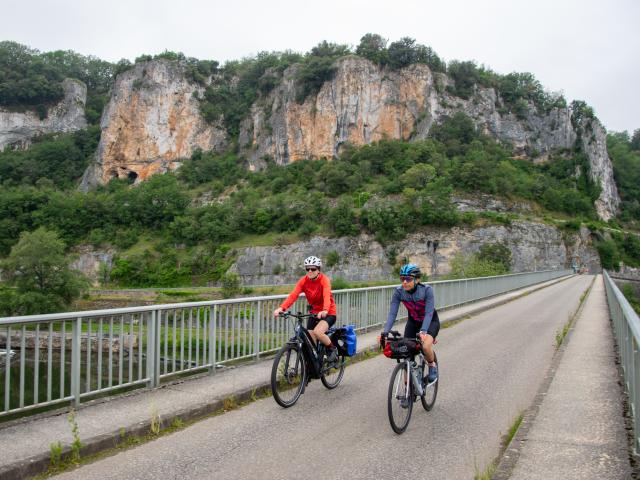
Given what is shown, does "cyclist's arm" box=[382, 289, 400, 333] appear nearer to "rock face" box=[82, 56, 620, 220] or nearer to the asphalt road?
the asphalt road

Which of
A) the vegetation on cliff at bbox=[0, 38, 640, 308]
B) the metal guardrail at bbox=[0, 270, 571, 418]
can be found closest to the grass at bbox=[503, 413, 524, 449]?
the metal guardrail at bbox=[0, 270, 571, 418]

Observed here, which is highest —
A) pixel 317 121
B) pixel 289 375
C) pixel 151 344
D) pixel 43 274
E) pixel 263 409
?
pixel 317 121

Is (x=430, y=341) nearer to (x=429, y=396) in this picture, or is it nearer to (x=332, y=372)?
(x=429, y=396)

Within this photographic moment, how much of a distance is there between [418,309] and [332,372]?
7.00 ft

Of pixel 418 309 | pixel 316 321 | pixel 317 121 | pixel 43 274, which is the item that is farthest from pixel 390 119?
pixel 418 309

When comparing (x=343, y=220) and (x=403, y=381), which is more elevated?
(x=343, y=220)

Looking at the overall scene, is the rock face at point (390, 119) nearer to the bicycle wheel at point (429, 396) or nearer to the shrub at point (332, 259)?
the shrub at point (332, 259)

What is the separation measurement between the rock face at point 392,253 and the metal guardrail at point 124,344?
6297 cm

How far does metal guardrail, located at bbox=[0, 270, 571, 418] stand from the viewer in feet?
18.7

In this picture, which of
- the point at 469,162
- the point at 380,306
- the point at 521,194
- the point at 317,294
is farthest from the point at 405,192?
the point at 317,294

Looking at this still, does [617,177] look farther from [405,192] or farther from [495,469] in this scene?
[495,469]

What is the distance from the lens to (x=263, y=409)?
657 cm

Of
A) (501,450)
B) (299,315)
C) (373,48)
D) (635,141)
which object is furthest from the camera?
(635,141)

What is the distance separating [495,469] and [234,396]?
351 cm
